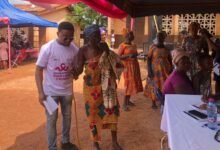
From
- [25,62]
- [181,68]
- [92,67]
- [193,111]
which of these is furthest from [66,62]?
[25,62]

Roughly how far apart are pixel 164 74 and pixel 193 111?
3.59m

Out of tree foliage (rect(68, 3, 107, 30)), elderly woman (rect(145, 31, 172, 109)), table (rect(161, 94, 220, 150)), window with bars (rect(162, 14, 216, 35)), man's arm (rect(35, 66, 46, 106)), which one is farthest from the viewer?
tree foliage (rect(68, 3, 107, 30))

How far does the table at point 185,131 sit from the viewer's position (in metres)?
2.59

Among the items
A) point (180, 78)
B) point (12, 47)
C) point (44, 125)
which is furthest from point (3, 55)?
point (180, 78)

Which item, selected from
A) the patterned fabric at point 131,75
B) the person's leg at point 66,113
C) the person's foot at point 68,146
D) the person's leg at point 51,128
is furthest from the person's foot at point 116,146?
the patterned fabric at point 131,75

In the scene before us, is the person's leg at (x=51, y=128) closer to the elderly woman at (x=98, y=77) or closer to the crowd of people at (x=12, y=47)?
the elderly woman at (x=98, y=77)

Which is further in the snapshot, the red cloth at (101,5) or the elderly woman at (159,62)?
the elderly woman at (159,62)

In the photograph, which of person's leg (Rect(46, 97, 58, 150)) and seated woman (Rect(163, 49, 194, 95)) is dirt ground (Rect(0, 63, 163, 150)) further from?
seated woman (Rect(163, 49, 194, 95))

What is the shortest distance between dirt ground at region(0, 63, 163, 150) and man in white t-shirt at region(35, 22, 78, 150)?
2.90 feet

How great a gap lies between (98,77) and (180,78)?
1096 mm

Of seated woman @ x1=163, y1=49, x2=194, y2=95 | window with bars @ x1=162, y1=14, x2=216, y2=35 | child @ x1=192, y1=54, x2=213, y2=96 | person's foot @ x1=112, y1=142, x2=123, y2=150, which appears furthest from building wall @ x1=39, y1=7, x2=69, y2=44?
seated woman @ x1=163, y1=49, x2=194, y2=95

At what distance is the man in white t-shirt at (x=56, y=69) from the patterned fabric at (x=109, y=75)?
0.41 m

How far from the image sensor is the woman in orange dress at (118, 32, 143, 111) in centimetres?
753

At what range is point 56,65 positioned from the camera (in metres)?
4.58
